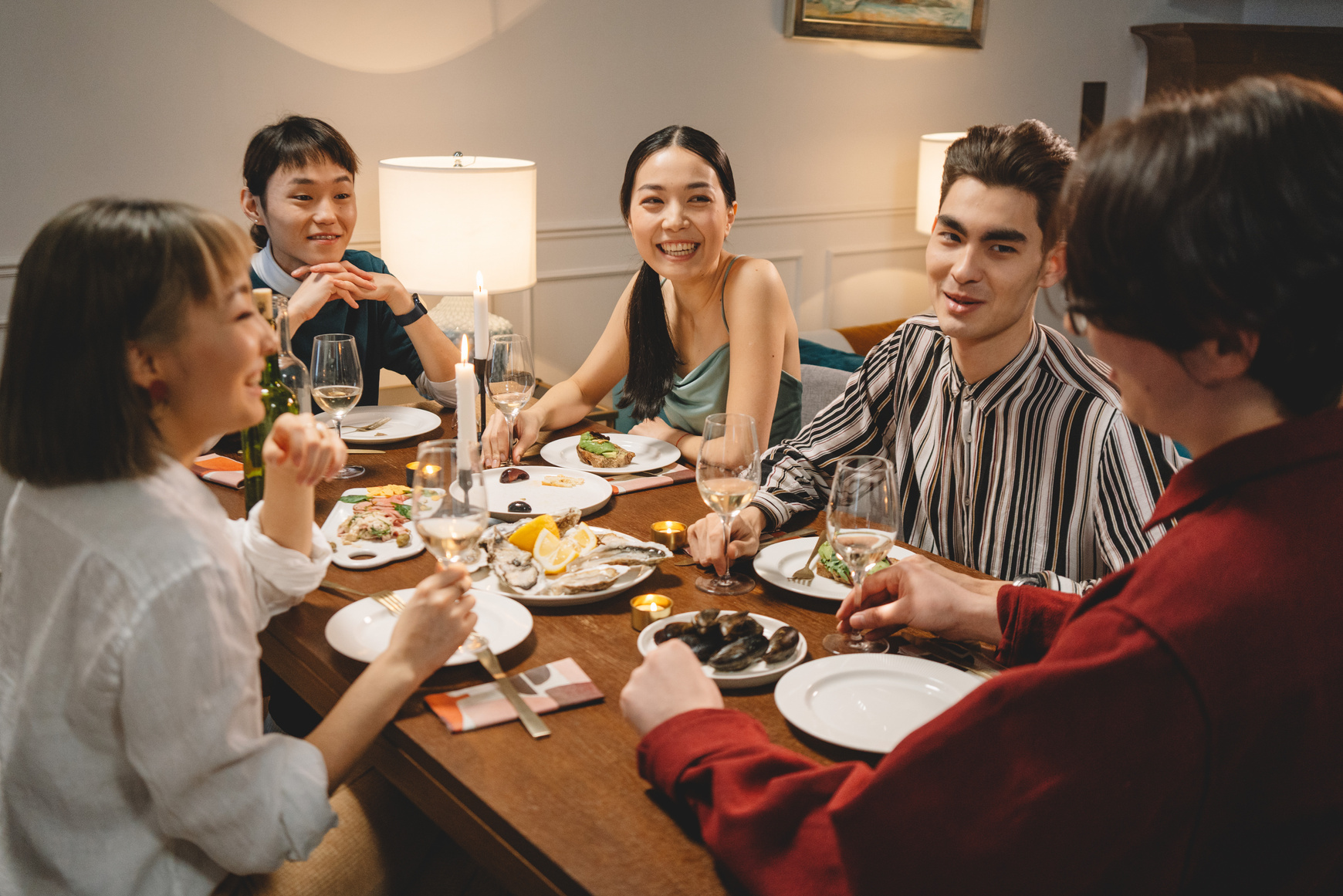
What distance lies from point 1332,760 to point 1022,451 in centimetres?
104

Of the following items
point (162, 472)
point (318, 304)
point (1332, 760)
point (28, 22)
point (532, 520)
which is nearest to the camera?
point (1332, 760)

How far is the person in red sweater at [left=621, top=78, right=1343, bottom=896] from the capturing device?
26.3 inches

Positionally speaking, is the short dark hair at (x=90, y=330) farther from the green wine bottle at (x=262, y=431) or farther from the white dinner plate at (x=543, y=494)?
the white dinner plate at (x=543, y=494)

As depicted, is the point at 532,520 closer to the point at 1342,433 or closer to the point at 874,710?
the point at 874,710

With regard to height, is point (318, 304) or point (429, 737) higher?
point (318, 304)

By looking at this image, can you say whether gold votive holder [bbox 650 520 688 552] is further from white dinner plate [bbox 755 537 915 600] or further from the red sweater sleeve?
the red sweater sleeve

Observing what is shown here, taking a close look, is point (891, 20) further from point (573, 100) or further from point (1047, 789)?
point (1047, 789)

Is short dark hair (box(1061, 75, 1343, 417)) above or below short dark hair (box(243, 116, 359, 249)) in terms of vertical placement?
below

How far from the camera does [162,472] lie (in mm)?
1025

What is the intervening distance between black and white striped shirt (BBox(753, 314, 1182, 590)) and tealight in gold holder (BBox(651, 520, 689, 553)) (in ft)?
0.46

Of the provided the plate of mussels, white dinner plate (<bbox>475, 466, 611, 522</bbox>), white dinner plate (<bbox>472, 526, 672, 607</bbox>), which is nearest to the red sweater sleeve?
the plate of mussels

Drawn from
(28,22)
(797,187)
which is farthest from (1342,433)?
(797,187)

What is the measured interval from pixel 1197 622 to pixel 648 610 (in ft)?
2.42

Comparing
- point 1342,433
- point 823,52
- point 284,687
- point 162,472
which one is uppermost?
point 823,52
